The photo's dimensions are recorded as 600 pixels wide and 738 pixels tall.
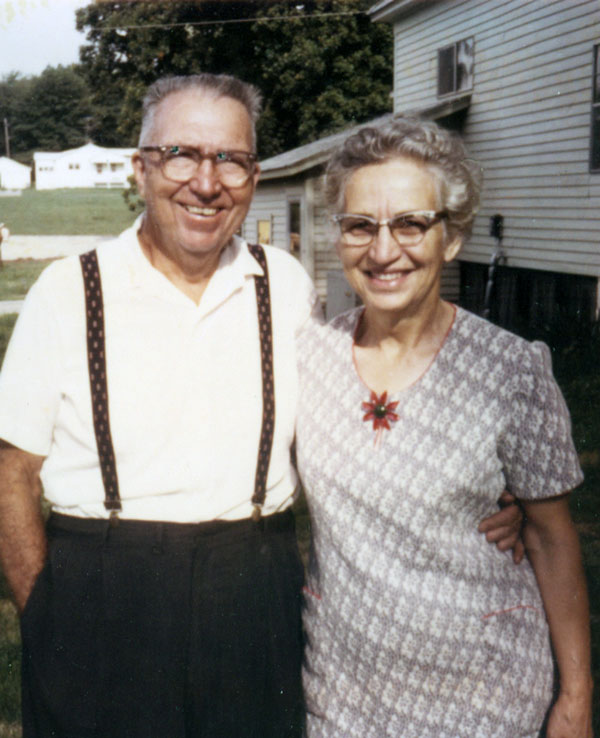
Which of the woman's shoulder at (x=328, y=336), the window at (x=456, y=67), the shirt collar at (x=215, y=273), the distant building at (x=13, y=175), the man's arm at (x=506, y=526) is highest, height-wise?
the distant building at (x=13, y=175)

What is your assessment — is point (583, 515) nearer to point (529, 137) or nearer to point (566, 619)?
point (566, 619)

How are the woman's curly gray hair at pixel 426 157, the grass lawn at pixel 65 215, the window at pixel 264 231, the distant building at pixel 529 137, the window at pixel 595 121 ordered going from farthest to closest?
the grass lawn at pixel 65 215 → the window at pixel 264 231 → the distant building at pixel 529 137 → the window at pixel 595 121 → the woman's curly gray hair at pixel 426 157

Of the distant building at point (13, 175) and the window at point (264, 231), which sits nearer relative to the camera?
Result: the window at point (264, 231)

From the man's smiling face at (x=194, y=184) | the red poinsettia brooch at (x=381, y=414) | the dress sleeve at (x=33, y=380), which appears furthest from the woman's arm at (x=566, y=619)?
the dress sleeve at (x=33, y=380)

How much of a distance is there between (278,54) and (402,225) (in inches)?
1171

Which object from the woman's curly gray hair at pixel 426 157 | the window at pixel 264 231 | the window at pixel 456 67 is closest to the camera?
the woman's curly gray hair at pixel 426 157

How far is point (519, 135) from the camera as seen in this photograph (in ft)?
40.5

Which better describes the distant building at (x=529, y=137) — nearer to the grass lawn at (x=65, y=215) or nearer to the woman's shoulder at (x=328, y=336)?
the woman's shoulder at (x=328, y=336)

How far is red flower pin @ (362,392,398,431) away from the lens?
203 cm

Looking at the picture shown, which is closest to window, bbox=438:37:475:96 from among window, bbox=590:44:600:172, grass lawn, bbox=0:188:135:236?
window, bbox=590:44:600:172

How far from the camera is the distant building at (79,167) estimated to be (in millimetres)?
Answer: 76188

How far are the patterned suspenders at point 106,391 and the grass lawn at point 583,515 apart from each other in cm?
187

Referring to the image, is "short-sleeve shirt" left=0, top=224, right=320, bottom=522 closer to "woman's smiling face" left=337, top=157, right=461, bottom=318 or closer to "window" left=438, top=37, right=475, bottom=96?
"woman's smiling face" left=337, top=157, right=461, bottom=318

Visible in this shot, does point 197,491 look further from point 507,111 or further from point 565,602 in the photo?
point 507,111
